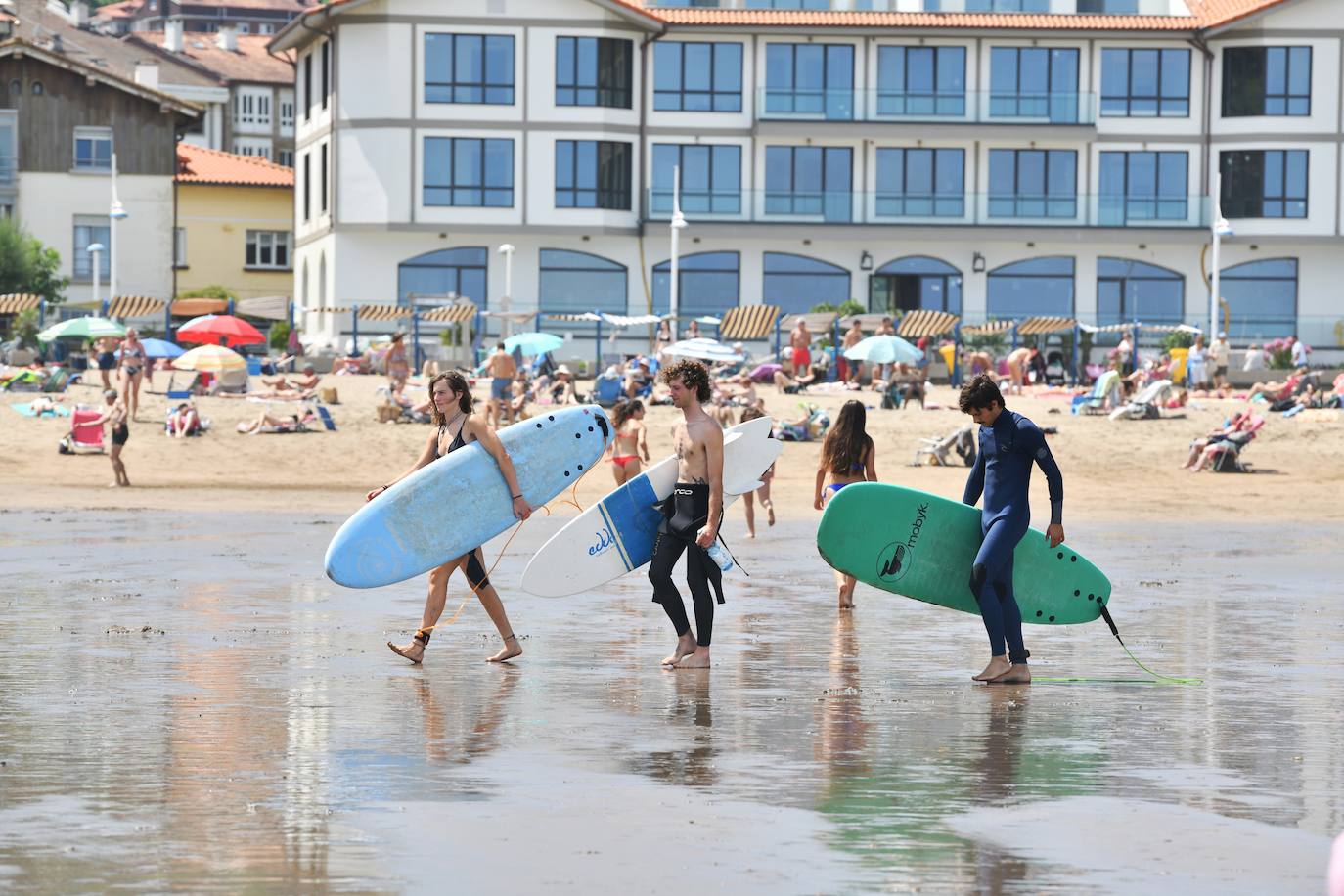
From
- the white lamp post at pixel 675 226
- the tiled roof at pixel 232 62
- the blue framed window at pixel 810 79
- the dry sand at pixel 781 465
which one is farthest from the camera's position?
the tiled roof at pixel 232 62

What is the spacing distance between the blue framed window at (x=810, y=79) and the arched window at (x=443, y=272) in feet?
28.0

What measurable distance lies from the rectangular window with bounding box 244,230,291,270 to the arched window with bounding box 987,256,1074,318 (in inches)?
984

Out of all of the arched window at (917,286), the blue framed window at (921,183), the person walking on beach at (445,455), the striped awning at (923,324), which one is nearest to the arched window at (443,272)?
the arched window at (917,286)

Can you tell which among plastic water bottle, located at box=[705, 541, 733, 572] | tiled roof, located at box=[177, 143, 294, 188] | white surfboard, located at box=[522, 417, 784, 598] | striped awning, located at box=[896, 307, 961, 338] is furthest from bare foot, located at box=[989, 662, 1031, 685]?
tiled roof, located at box=[177, 143, 294, 188]

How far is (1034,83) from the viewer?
53531mm

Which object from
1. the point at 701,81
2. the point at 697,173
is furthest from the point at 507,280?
the point at 701,81

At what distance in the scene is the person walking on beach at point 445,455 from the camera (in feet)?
35.5

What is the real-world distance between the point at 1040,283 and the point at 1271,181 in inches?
252

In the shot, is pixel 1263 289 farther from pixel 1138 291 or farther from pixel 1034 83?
pixel 1034 83

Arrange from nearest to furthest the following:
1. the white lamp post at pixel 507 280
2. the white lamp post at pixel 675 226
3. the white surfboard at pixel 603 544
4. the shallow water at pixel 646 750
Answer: the shallow water at pixel 646 750 < the white surfboard at pixel 603 544 < the white lamp post at pixel 507 280 < the white lamp post at pixel 675 226

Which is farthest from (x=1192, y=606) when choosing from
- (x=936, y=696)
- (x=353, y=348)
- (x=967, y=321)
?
(x=967, y=321)

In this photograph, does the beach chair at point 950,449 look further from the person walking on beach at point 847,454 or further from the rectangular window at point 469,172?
the rectangular window at point 469,172

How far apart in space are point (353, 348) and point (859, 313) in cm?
1158

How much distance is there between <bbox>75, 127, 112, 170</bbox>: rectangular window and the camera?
5984 cm
